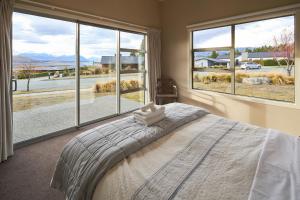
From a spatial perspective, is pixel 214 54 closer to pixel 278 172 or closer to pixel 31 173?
pixel 278 172

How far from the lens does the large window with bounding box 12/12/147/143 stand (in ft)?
9.43

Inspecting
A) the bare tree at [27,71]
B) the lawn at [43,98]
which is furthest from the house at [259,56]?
the bare tree at [27,71]

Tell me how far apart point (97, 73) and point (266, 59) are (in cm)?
313

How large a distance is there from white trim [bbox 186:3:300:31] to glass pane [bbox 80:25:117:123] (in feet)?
6.05

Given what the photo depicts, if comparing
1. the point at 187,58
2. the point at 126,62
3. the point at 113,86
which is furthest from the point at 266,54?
the point at 113,86

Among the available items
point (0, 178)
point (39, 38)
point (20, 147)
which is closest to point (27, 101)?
point (20, 147)

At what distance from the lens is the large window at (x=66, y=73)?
2873 mm

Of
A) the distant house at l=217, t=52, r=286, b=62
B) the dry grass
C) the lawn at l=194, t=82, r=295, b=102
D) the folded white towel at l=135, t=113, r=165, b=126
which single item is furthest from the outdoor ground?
the distant house at l=217, t=52, r=286, b=62

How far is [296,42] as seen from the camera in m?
2.85

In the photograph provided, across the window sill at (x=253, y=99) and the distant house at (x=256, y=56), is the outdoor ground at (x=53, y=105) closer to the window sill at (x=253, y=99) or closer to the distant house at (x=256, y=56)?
the window sill at (x=253, y=99)

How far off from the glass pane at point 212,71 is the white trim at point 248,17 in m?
0.54

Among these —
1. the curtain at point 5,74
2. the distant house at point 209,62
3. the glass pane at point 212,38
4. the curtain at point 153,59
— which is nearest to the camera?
the curtain at point 5,74

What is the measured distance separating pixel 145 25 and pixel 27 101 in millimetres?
2901

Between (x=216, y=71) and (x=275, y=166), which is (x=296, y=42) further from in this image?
(x=275, y=166)
